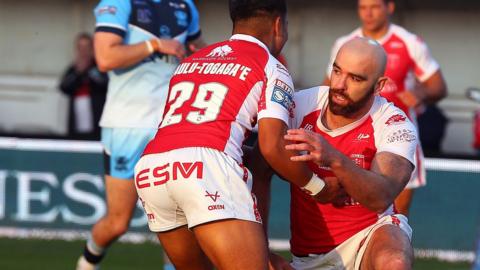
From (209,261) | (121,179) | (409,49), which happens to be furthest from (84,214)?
(209,261)

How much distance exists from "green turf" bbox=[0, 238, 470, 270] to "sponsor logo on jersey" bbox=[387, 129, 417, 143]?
4179 mm

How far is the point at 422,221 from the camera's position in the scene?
447 inches

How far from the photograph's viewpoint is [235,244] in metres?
5.85

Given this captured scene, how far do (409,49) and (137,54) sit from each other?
230 centimetres

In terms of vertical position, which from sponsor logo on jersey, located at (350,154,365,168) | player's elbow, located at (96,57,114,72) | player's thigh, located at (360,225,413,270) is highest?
sponsor logo on jersey, located at (350,154,365,168)

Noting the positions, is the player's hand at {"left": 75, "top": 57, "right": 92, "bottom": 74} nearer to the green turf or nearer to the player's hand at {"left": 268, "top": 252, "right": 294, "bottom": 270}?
the green turf

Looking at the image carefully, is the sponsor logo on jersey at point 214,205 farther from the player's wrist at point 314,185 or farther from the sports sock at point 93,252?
the sports sock at point 93,252

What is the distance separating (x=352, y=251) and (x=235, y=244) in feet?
2.79

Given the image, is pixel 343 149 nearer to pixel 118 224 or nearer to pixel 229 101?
pixel 229 101

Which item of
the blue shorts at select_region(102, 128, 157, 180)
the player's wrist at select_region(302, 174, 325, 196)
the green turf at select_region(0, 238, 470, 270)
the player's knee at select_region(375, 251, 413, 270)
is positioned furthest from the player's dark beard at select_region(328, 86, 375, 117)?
Answer: the green turf at select_region(0, 238, 470, 270)

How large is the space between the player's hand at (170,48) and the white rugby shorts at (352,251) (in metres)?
2.41

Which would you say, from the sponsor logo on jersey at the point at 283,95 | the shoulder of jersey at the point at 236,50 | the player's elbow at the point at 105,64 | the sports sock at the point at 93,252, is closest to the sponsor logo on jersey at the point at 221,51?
the shoulder of jersey at the point at 236,50

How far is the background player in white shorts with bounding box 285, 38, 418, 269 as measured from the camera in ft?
19.6

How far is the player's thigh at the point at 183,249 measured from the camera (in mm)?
6223
